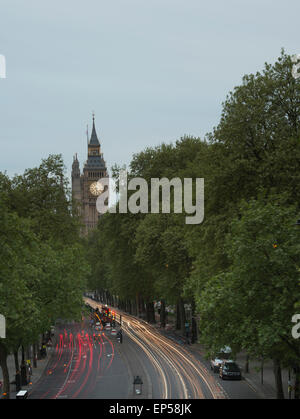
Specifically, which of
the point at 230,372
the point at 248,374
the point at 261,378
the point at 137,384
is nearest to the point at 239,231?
the point at 137,384

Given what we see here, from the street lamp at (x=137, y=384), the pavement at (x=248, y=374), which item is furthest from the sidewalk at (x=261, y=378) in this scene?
the street lamp at (x=137, y=384)

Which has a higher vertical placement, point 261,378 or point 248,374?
point 261,378

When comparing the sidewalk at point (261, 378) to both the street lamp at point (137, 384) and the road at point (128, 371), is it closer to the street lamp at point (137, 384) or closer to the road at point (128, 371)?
the road at point (128, 371)

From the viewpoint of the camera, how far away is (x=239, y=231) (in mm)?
37312

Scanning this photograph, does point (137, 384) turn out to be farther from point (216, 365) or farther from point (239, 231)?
point (239, 231)

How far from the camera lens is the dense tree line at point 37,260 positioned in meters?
34.1

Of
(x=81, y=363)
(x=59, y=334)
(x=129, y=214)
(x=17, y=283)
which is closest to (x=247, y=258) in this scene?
(x=17, y=283)

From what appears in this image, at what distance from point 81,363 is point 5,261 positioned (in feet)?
118

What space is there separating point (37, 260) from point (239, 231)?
64.2 ft

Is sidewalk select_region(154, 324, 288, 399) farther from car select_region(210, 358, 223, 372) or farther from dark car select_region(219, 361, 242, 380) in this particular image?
car select_region(210, 358, 223, 372)

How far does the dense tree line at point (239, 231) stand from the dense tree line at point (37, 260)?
9.00 m

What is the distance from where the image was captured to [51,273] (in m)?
54.9

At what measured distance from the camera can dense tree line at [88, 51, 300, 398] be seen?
3519 centimetres
